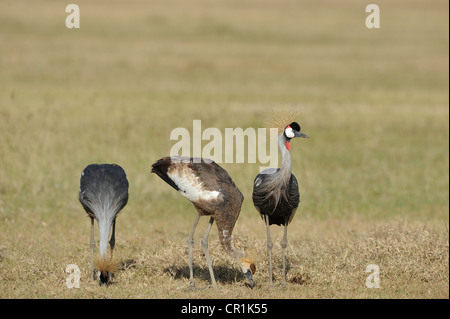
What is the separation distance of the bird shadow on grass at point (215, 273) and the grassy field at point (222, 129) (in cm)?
2

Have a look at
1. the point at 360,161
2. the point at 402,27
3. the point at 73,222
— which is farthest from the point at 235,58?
the point at 73,222

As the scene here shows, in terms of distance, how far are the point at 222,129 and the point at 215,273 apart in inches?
396

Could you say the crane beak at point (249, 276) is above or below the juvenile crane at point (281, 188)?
below

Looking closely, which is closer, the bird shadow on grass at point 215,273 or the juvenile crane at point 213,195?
the juvenile crane at point 213,195

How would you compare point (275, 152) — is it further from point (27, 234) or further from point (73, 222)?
point (27, 234)

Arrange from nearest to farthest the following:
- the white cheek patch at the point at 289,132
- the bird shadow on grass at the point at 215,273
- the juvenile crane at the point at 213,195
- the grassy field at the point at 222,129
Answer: the white cheek patch at the point at 289,132, the juvenile crane at the point at 213,195, the bird shadow on grass at the point at 215,273, the grassy field at the point at 222,129

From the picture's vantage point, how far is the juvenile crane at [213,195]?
27.5 ft

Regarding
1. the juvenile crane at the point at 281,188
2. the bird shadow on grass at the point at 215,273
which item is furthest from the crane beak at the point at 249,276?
the bird shadow on grass at the point at 215,273

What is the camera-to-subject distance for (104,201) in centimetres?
862

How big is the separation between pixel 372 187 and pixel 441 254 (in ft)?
17.9

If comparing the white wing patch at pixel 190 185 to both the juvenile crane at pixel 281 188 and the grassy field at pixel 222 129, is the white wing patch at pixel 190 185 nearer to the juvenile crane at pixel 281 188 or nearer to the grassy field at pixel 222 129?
the juvenile crane at pixel 281 188

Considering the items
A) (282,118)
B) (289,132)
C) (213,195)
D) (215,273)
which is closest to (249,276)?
(213,195)

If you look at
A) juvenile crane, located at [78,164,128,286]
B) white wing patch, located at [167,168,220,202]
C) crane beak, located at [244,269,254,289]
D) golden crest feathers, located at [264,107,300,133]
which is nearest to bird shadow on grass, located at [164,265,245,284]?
crane beak, located at [244,269,254,289]

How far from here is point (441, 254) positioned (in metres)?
9.93
